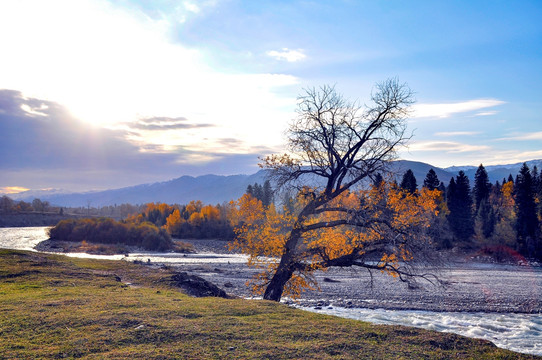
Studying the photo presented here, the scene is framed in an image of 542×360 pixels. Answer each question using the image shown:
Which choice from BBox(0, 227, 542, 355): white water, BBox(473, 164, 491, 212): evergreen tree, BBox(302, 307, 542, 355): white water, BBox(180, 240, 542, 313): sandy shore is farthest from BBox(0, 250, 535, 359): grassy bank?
BBox(473, 164, 491, 212): evergreen tree

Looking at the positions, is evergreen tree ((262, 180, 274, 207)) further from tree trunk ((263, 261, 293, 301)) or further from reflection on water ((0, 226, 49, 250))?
reflection on water ((0, 226, 49, 250))

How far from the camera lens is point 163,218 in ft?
395

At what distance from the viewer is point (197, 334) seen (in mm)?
8438

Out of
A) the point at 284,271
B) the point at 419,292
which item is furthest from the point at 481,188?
the point at 284,271

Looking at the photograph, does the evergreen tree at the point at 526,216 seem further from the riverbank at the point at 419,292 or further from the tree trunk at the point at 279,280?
the tree trunk at the point at 279,280

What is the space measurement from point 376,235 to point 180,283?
33.4 feet

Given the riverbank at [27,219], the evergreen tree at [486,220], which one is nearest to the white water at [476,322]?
the evergreen tree at [486,220]

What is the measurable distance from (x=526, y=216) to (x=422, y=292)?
1705 inches

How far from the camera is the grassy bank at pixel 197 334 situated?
7465mm

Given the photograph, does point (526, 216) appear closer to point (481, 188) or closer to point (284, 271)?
point (481, 188)

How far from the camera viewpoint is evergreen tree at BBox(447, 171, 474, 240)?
6738 cm

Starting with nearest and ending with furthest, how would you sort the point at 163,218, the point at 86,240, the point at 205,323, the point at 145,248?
the point at 205,323
the point at 145,248
the point at 86,240
the point at 163,218

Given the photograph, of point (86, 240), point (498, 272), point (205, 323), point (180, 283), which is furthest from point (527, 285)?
point (86, 240)

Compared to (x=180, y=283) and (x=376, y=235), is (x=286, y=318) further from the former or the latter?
(x=180, y=283)
